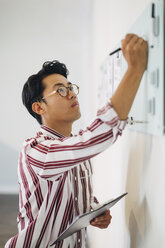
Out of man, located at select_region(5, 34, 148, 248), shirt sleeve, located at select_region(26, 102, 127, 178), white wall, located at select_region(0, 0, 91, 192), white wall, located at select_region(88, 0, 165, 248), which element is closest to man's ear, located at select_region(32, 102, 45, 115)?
man, located at select_region(5, 34, 148, 248)

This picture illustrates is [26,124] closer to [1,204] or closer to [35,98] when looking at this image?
[1,204]

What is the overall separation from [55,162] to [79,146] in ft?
0.32

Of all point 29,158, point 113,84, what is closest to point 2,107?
point 113,84

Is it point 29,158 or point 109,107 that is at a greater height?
point 109,107

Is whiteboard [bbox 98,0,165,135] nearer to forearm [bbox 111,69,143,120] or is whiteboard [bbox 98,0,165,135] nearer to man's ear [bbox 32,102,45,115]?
forearm [bbox 111,69,143,120]

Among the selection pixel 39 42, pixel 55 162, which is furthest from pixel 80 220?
pixel 39 42

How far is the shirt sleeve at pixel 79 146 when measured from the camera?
77 cm

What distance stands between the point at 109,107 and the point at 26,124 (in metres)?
3.73

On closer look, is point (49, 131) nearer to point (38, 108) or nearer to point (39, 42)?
point (38, 108)

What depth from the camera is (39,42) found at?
4.26m

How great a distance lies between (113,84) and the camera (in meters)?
1.37

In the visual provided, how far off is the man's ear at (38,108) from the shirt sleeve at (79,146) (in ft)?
0.79

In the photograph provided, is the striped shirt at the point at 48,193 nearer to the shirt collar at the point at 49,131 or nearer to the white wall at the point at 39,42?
the shirt collar at the point at 49,131

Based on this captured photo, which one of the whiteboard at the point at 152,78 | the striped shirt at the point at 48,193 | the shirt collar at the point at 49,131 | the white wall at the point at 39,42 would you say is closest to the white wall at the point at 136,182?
the whiteboard at the point at 152,78
